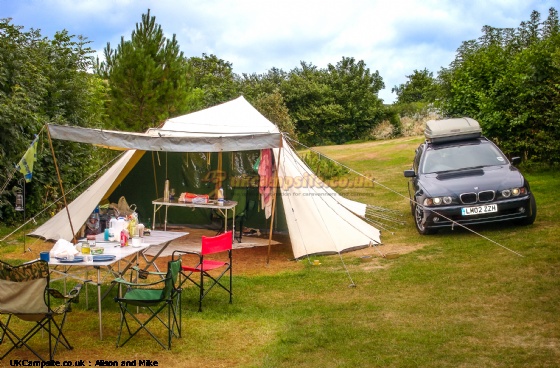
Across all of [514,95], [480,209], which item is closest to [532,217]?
[480,209]

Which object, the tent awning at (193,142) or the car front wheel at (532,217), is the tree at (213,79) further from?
the car front wheel at (532,217)

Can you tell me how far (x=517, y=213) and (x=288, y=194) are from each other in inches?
128

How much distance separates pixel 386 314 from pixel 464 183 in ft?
11.8

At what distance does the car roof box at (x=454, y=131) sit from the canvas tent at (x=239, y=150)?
1844 mm

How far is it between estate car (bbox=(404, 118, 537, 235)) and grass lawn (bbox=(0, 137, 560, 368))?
317 mm

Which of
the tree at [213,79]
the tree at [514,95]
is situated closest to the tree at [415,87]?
the tree at [213,79]

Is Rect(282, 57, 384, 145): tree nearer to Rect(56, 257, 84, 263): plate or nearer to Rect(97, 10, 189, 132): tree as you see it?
Rect(97, 10, 189, 132): tree

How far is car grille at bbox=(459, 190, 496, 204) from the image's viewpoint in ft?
28.5

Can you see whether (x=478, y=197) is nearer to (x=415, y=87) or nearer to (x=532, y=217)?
(x=532, y=217)

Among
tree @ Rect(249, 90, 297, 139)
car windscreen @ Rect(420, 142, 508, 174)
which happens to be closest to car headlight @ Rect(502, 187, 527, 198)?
car windscreen @ Rect(420, 142, 508, 174)

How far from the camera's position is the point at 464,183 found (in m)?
8.91

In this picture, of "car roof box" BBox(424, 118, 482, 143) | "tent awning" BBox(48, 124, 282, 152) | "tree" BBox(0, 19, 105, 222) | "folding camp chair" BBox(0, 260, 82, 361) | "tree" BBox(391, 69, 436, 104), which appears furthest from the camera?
"tree" BBox(391, 69, 436, 104)

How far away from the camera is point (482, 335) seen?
17.1ft

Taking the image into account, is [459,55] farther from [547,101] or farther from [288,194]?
[288,194]
